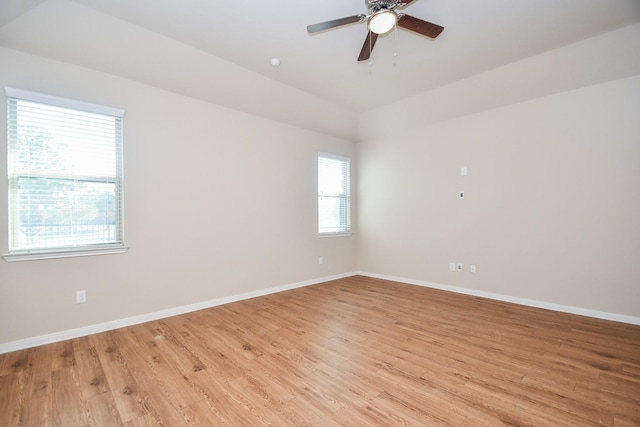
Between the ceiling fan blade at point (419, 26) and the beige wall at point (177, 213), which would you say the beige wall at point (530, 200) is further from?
the ceiling fan blade at point (419, 26)

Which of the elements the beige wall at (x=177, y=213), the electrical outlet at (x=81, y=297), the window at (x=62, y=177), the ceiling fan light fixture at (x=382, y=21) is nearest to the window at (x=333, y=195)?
the beige wall at (x=177, y=213)

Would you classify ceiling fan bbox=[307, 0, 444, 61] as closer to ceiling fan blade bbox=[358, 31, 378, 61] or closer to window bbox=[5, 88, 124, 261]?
ceiling fan blade bbox=[358, 31, 378, 61]

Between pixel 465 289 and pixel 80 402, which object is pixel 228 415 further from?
pixel 465 289

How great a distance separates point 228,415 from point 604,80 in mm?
4895

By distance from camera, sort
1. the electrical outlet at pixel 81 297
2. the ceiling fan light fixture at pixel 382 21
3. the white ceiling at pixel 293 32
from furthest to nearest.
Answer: the electrical outlet at pixel 81 297, the white ceiling at pixel 293 32, the ceiling fan light fixture at pixel 382 21

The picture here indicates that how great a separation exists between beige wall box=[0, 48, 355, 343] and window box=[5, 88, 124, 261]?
92mm

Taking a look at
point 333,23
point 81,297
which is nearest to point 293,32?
point 333,23

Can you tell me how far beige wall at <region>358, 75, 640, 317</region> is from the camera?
3125 millimetres

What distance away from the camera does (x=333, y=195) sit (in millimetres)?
5352

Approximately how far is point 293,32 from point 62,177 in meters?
2.68

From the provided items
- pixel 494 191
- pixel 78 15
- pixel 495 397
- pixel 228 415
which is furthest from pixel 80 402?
pixel 494 191

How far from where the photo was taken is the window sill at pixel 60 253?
97.6 inches

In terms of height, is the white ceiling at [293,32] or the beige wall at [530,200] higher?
the white ceiling at [293,32]

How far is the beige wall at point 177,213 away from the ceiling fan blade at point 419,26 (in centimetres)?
251
